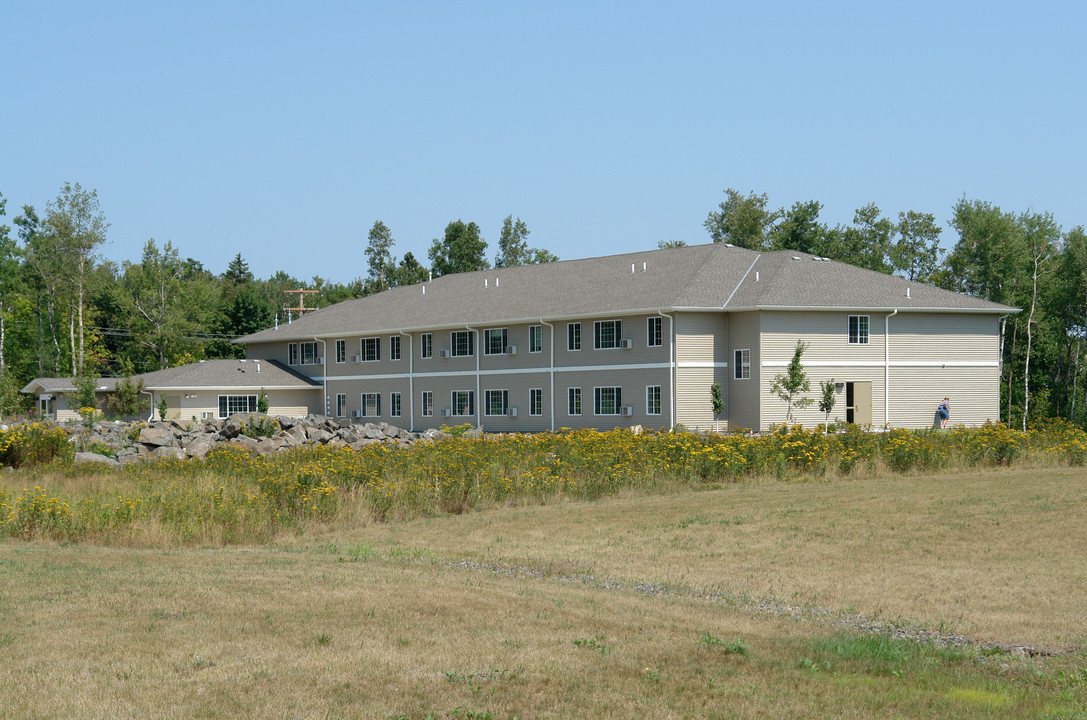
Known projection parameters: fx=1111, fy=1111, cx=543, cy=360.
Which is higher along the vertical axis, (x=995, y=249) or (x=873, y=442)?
(x=995, y=249)

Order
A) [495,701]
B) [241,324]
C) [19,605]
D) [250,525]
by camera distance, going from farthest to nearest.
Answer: [241,324] → [250,525] → [19,605] → [495,701]

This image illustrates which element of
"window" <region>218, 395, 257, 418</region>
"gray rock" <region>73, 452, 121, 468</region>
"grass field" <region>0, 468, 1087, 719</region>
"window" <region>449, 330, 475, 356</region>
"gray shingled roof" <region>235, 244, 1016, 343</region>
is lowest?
"window" <region>218, 395, 257, 418</region>

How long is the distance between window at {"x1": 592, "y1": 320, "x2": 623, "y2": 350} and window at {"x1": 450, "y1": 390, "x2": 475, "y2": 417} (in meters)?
7.49

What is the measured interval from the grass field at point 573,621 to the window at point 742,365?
25674 mm

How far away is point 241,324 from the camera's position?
85.7 m

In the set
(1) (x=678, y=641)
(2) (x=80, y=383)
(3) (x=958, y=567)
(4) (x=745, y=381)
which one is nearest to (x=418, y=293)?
(2) (x=80, y=383)

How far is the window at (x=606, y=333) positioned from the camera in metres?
45.4

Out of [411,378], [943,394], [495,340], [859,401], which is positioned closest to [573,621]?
[859,401]

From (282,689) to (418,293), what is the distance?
52.8m

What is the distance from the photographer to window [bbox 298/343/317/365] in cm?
6038

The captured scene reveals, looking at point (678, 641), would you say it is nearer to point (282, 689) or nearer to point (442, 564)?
point (282, 689)

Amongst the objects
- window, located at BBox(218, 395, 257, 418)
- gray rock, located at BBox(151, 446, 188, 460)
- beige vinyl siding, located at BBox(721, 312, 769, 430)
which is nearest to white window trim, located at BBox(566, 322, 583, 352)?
beige vinyl siding, located at BBox(721, 312, 769, 430)

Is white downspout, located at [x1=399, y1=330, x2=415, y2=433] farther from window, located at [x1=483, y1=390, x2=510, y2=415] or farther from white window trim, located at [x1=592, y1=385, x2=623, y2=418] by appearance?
white window trim, located at [x1=592, y1=385, x2=623, y2=418]

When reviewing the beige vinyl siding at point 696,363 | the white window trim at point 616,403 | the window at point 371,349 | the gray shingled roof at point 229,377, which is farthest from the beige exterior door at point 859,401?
the gray shingled roof at point 229,377
